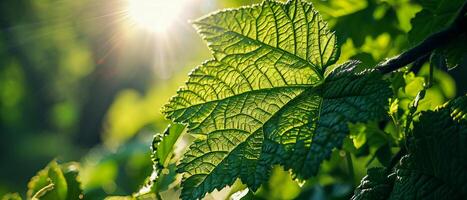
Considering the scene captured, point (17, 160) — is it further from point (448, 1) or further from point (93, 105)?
point (448, 1)

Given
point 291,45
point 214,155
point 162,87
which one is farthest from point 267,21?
point 162,87

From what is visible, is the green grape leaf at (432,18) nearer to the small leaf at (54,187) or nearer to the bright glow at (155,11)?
the small leaf at (54,187)

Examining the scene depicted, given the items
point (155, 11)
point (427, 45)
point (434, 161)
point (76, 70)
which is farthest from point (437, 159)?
point (76, 70)

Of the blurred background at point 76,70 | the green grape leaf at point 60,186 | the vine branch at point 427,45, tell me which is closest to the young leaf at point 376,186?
the vine branch at point 427,45

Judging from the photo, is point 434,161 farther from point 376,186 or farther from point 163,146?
point 163,146

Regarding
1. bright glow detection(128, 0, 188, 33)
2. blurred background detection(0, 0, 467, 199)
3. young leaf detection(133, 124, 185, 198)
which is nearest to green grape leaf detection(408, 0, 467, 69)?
young leaf detection(133, 124, 185, 198)

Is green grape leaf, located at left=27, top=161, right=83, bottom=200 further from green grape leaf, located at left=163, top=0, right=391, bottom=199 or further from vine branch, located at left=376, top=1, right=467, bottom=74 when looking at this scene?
vine branch, located at left=376, top=1, right=467, bottom=74
